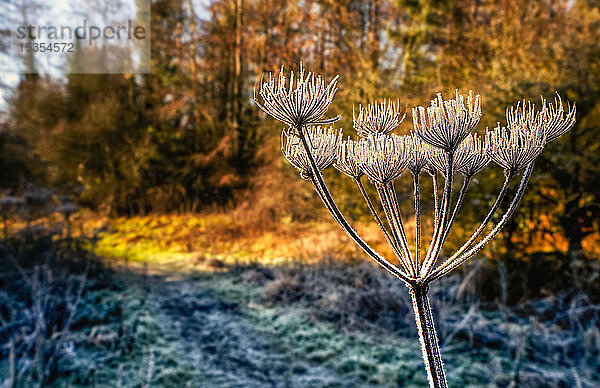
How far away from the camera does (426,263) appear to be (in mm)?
570

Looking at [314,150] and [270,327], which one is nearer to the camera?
[314,150]

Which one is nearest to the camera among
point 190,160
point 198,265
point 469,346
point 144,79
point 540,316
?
point 469,346

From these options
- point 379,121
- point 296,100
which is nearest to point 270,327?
point 379,121

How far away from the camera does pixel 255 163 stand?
15.5 ft

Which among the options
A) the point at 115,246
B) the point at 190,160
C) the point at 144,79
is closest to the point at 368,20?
the point at 190,160

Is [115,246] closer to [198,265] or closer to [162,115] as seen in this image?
[198,265]

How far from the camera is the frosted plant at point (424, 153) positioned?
52 centimetres

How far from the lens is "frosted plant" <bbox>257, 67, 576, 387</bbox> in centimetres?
52

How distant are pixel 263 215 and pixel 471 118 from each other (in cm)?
395

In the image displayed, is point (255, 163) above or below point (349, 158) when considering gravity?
below

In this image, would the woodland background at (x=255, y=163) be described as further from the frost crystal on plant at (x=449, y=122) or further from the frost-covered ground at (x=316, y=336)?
the frost crystal on plant at (x=449, y=122)

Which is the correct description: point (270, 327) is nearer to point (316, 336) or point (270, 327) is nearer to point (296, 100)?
point (316, 336)

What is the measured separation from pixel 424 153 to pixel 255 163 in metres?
4.15

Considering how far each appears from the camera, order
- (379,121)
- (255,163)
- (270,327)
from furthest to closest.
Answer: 1. (255,163)
2. (270,327)
3. (379,121)
